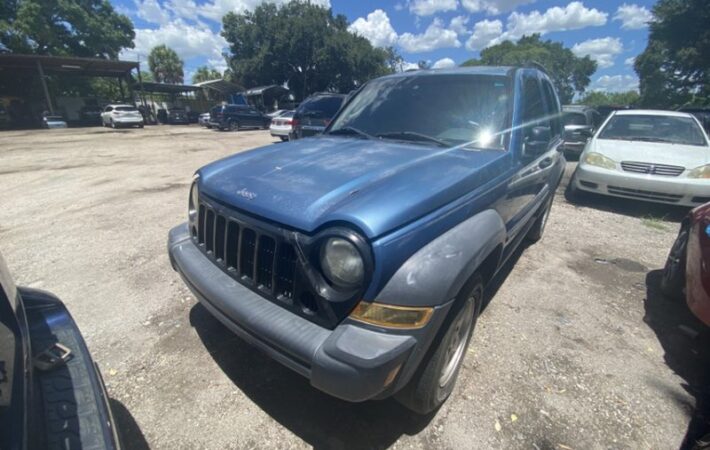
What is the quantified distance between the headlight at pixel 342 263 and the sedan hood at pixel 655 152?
6.31 m

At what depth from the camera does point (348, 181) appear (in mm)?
1864

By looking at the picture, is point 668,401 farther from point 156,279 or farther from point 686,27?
point 686,27

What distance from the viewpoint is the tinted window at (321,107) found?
1019 cm

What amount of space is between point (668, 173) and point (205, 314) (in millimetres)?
6911

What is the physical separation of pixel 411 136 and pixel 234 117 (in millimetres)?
22069

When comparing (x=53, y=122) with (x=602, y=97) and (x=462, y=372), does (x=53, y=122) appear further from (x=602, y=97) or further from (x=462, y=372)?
(x=602, y=97)

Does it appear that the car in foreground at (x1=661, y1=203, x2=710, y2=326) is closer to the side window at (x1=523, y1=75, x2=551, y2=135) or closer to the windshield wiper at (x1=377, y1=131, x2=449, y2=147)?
Answer: the side window at (x1=523, y1=75, x2=551, y2=135)

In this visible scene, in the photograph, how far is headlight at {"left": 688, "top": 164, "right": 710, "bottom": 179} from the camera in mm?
5176

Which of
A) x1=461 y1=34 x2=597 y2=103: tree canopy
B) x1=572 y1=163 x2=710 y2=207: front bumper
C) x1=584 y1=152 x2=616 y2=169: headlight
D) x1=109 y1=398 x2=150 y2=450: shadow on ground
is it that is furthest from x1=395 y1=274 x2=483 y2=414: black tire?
x1=461 y1=34 x2=597 y2=103: tree canopy

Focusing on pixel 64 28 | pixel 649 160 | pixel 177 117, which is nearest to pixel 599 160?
pixel 649 160

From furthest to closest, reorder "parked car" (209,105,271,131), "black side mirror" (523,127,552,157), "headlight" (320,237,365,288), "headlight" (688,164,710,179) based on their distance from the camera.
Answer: "parked car" (209,105,271,131), "headlight" (688,164,710,179), "black side mirror" (523,127,552,157), "headlight" (320,237,365,288)

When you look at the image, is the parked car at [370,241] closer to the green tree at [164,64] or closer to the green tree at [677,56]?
the green tree at [677,56]

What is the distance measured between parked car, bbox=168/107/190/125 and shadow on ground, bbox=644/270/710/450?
32992mm

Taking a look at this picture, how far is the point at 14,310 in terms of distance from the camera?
1.18 metres
